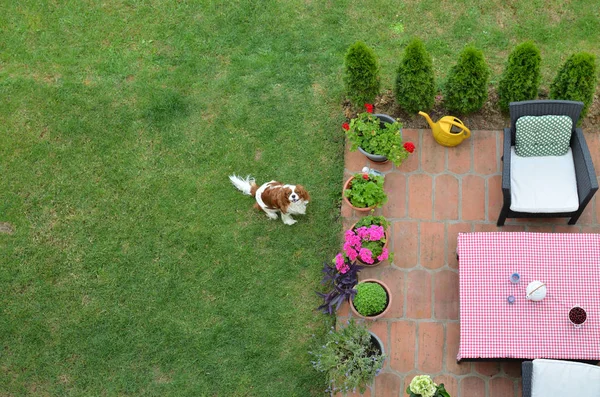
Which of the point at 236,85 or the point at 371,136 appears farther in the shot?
the point at 236,85

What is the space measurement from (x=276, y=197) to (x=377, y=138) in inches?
49.2

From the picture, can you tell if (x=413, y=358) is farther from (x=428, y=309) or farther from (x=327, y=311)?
(x=327, y=311)

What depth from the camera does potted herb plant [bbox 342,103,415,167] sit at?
20.1 ft

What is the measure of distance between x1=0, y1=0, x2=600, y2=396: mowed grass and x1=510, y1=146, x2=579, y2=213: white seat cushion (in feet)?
4.80

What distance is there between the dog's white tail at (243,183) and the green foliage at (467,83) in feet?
7.90

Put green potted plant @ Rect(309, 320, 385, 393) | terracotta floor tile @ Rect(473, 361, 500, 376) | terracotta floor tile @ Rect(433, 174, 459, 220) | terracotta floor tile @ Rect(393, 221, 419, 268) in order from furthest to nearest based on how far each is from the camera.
Answer: terracotta floor tile @ Rect(433, 174, 459, 220)
terracotta floor tile @ Rect(393, 221, 419, 268)
terracotta floor tile @ Rect(473, 361, 500, 376)
green potted plant @ Rect(309, 320, 385, 393)

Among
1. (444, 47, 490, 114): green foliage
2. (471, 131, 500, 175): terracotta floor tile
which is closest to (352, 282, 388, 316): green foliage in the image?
(471, 131, 500, 175): terracotta floor tile

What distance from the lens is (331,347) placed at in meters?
5.62

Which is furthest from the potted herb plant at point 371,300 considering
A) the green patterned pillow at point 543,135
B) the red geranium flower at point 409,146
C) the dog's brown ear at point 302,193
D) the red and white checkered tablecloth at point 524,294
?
the green patterned pillow at point 543,135

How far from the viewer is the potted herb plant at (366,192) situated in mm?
6066

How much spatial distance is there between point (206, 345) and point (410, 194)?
2.77 metres

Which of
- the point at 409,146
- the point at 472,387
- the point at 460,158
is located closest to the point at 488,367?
the point at 472,387

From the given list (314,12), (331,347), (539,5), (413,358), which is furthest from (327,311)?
(539,5)

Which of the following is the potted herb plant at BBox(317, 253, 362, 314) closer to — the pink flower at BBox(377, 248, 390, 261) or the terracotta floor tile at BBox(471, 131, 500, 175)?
the pink flower at BBox(377, 248, 390, 261)
